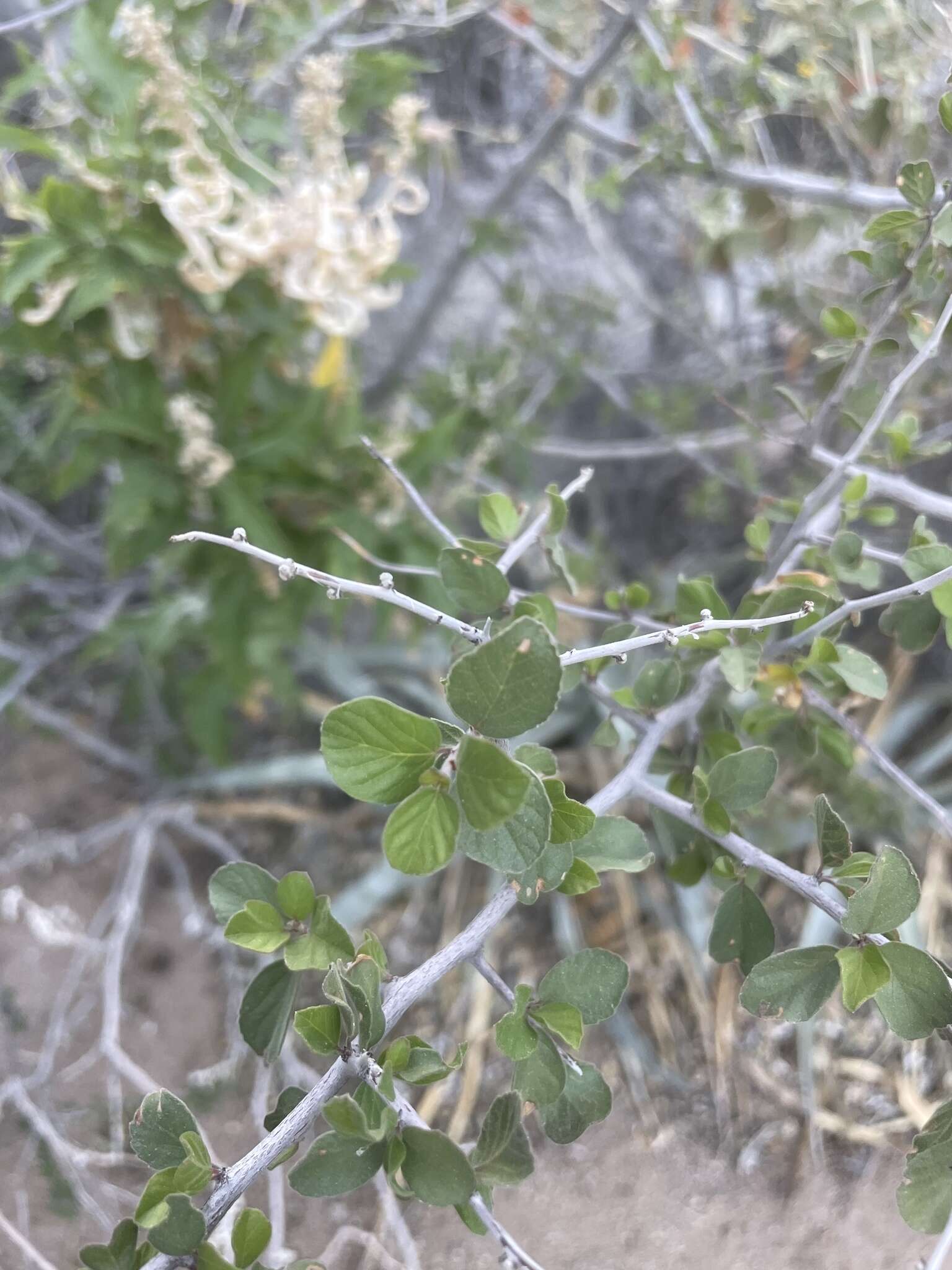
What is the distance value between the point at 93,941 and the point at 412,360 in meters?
1.13

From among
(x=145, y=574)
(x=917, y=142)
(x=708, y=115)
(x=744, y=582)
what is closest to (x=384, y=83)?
(x=708, y=115)

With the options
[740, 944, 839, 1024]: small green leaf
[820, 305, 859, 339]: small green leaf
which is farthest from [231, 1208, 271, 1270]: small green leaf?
[820, 305, 859, 339]: small green leaf

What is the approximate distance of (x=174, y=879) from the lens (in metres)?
1.39

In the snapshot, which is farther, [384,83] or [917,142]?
[384,83]

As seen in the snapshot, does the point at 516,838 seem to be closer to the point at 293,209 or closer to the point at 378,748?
the point at 378,748

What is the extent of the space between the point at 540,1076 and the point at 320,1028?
110 millimetres

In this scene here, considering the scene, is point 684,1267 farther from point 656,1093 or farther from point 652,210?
point 652,210

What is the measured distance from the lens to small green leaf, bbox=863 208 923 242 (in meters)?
A: 0.48

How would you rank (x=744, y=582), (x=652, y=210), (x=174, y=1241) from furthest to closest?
(x=652, y=210), (x=744, y=582), (x=174, y=1241)

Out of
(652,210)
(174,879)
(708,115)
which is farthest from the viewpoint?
(652,210)

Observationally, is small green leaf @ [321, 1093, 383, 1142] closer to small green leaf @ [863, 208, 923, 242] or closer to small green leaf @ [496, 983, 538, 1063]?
small green leaf @ [496, 983, 538, 1063]

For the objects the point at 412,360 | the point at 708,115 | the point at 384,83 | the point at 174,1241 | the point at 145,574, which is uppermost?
the point at 708,115

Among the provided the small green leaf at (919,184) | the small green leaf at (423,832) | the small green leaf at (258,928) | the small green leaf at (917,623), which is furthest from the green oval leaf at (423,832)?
the small green leaf at (919,184)

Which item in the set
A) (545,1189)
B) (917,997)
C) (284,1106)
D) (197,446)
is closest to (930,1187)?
(917,997)
